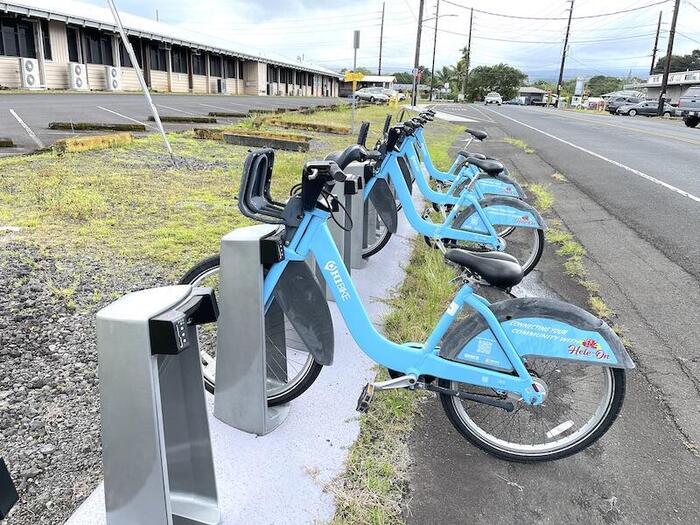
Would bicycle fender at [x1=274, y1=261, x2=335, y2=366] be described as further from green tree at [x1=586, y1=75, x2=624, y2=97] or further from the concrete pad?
green tree at [x1=586, y1=75, x2=624, y2=97]

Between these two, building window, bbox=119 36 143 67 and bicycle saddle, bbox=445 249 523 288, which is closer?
bicycle saddle, bbox=445 249 523 288

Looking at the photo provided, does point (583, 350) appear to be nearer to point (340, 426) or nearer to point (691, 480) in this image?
point (691, 480)

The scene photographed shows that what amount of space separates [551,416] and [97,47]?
1274 inches

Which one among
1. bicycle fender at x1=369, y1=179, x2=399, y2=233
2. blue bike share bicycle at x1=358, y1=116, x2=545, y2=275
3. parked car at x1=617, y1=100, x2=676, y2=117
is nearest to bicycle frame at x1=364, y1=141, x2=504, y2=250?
blue bike share bicycle at x1=358, y1=116, x2=545, y2=275

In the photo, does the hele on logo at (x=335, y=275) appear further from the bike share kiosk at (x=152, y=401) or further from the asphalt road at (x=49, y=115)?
the asphalt road at (x=49, y=115)

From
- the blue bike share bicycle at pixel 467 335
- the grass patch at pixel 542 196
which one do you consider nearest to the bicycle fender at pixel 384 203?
the blue bike share bicycle at pixel 467 335

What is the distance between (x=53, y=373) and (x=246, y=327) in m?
1.31

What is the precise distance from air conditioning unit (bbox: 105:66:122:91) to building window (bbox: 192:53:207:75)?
837 cm

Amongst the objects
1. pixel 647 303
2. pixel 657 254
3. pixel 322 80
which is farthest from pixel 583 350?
pixel 322 80

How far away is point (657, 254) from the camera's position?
18.8 feet

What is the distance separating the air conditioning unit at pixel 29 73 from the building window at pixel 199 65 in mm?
13420

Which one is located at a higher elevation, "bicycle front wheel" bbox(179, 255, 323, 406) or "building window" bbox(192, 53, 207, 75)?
"building window" bbox(192, 53, 207, 75)

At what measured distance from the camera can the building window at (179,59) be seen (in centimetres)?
3494

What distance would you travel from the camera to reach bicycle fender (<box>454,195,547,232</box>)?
462 cm
